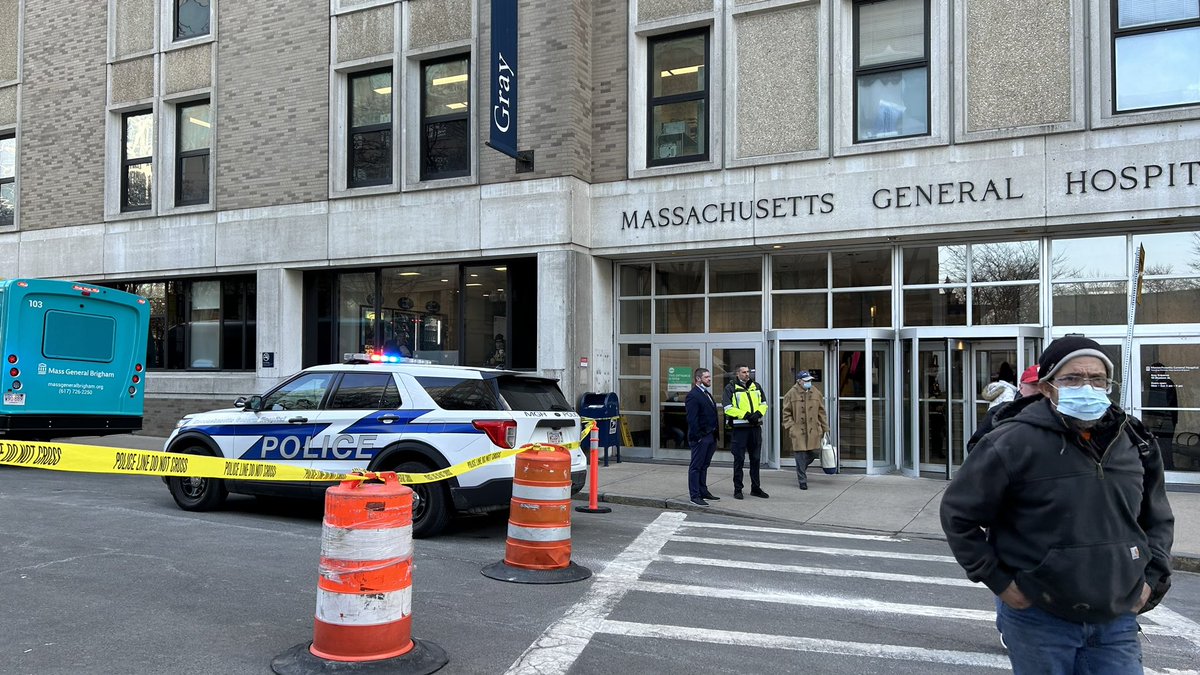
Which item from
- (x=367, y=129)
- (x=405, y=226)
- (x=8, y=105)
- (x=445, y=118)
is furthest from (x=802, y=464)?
(x=8, y=105)

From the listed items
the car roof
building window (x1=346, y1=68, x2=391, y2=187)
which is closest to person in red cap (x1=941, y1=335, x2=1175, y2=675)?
the car roof

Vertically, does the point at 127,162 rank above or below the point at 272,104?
below

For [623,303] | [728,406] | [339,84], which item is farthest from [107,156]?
[728,406]

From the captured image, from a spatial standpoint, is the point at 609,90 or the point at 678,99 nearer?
the point at 678,99

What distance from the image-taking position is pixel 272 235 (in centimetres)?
1744

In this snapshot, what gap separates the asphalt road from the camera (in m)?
5.12

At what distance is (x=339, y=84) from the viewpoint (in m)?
17.1

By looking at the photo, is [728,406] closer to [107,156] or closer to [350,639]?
[350,639]

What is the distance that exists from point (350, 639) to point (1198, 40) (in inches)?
522

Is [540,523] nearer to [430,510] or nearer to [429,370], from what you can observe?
[430,510]

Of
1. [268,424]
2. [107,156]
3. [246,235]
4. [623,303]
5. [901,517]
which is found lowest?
[901,517]

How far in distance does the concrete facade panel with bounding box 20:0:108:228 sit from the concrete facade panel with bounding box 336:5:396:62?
21.1ft

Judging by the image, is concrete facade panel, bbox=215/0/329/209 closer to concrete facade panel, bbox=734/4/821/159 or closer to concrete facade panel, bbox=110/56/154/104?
concrete facade panel, bbox=110/56/154/104

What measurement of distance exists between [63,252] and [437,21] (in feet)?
34.2
